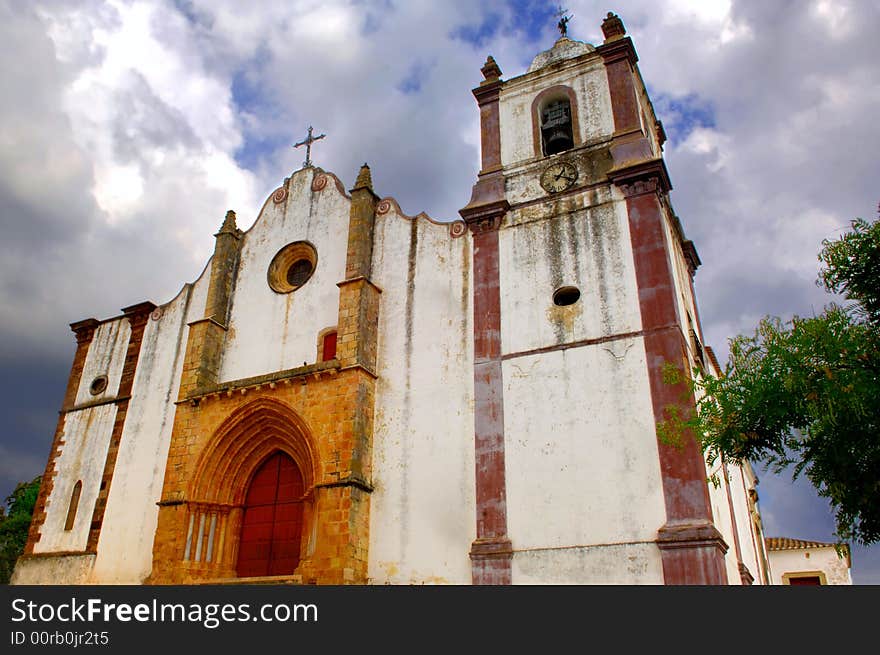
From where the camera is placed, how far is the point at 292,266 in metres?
17.3

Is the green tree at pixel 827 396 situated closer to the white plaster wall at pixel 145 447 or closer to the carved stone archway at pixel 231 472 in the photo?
the carved stone archway at pixel 231 472

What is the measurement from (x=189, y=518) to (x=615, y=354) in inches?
354

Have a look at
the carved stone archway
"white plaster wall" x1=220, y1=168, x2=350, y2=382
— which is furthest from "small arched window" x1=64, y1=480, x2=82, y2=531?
"white plaster wall" x1=220, y1=168, x2=350, y2=382

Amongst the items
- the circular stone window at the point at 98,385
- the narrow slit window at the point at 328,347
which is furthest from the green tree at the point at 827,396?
the circular stone window at the point at 98,385

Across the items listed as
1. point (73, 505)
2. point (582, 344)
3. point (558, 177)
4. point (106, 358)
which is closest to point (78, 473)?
point (73, 505)

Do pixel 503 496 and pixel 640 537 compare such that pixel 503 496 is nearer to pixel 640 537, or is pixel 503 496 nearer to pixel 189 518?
pixel 640 537

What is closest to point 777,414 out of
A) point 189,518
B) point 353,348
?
point 353,348

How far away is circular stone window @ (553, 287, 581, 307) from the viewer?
13.2 meters

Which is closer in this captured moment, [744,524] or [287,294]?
[287,294]

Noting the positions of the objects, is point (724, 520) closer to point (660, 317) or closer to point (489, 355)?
point (660, 317)

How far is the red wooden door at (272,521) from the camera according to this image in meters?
14.3

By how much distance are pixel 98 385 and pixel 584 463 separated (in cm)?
1298

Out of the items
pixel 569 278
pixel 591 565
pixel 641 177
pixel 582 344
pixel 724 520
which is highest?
pixel 641 177

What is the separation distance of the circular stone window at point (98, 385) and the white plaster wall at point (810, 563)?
2451 centimetres
